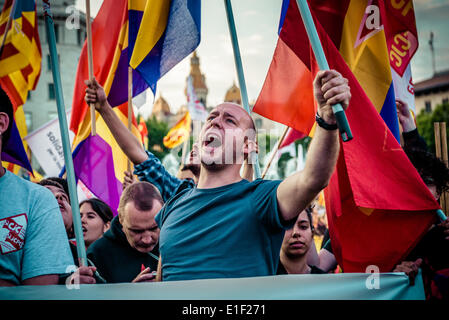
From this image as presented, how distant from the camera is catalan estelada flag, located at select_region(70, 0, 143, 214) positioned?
4570mm

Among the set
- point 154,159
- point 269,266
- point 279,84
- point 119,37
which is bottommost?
point 269,266

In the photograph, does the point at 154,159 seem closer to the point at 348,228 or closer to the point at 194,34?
the point at 194,34

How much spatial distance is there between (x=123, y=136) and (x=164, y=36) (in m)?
1.06

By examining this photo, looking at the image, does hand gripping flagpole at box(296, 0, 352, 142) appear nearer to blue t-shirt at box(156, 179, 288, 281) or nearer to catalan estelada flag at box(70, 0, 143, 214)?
blue t-shirt at box(156, 179, 288, 281)

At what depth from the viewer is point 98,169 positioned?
16.6 ft

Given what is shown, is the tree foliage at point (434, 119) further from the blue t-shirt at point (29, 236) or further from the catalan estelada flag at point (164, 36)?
the blue t-shirt at point (29, 236)

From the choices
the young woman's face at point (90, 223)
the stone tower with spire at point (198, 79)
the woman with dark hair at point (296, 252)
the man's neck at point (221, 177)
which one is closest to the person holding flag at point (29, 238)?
the man's neck at point (221, 177)

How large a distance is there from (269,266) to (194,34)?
7.20 ft

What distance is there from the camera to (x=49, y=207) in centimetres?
232

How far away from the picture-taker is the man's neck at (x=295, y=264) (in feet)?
11.4

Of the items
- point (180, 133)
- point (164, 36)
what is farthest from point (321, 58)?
point (180, 133)

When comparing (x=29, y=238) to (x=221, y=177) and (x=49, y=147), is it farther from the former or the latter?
(x=49, y=147)
